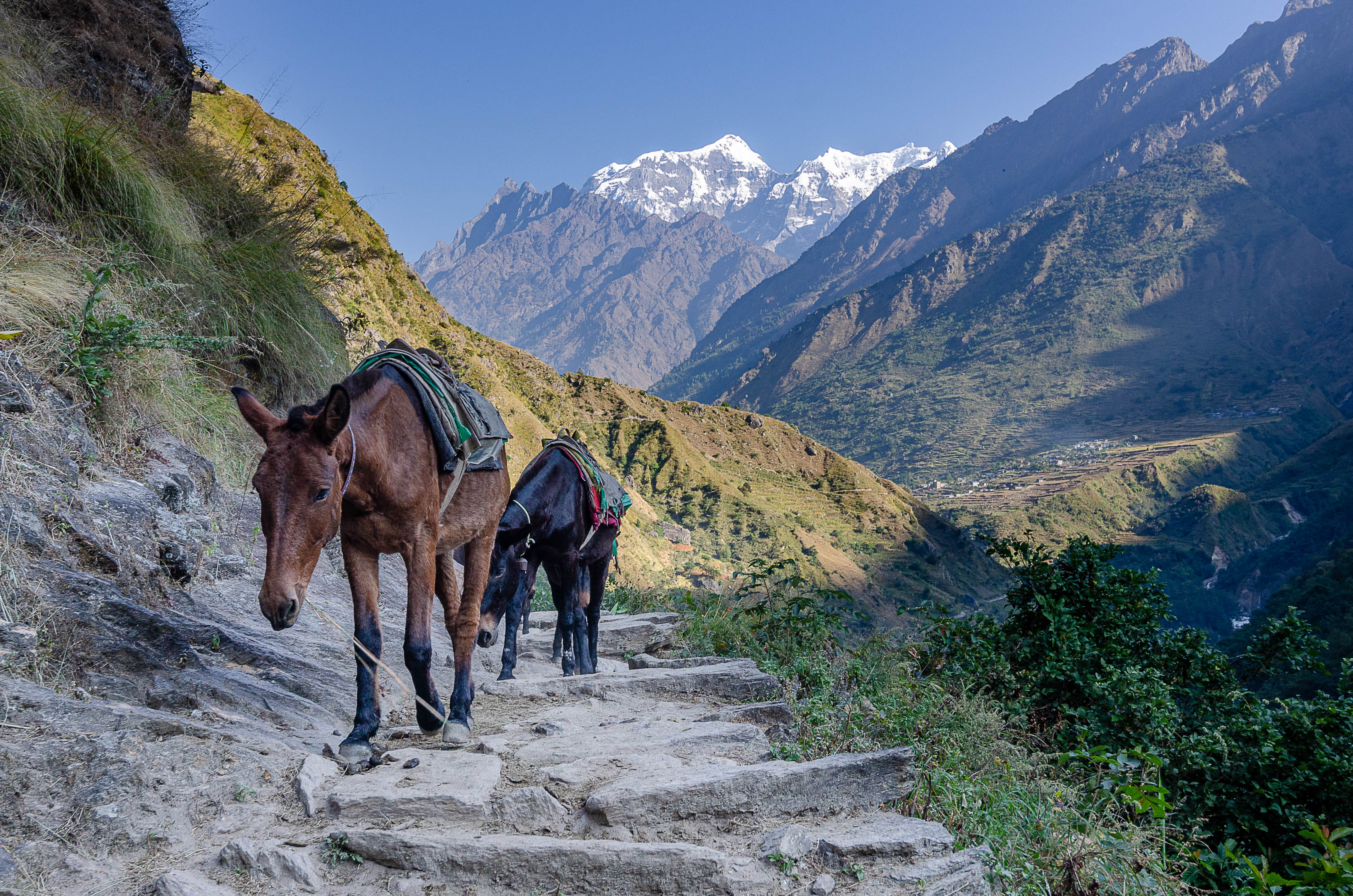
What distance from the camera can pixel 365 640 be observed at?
11.5ft

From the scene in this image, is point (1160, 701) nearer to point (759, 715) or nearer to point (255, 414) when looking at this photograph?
point (759, 715)

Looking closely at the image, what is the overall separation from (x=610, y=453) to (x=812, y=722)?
3616cm

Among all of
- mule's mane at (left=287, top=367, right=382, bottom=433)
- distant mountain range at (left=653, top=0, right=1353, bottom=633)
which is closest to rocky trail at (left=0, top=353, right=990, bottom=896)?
mule's mane at (left=287, top=367, right=382, bottom=433)

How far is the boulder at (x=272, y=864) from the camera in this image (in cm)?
249

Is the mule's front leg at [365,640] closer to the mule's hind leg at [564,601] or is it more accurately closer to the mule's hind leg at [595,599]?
the mule's hind leg at [564,601]

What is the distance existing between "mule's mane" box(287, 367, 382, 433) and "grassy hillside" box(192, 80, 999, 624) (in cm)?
615

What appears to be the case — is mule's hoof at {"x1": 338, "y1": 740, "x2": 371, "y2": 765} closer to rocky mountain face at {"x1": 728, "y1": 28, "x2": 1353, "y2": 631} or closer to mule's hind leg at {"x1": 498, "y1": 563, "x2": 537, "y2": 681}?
mule's hind leg at {"x1": 498, "y1": 563, "x2": 537, "y2": 681}

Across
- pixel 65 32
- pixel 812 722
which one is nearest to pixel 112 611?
pixel 812 722

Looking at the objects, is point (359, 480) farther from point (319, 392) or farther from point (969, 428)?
point (969, 428)

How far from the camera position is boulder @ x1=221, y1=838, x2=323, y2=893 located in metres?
2.49

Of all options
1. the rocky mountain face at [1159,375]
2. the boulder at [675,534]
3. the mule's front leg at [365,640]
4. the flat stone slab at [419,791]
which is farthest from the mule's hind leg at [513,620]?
the rocky mountain face at [1159,375]

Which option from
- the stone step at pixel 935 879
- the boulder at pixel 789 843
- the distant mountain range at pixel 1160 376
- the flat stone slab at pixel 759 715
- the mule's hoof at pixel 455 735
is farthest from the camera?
the distant mountain range at pixel 1160 376

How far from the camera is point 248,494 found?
5.73 meters

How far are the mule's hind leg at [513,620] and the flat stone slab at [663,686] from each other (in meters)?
0.87
